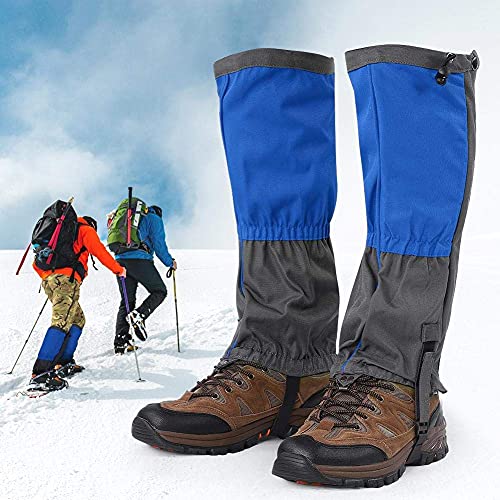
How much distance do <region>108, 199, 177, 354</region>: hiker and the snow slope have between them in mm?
228

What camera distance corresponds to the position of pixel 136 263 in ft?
17.5

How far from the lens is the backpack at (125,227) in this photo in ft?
17.2

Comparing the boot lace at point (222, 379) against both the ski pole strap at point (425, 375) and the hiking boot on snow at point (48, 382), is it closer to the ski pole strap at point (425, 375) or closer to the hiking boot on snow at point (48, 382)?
the ski pole strap at point (425, 375)

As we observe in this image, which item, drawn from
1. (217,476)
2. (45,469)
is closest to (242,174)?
(217,476)

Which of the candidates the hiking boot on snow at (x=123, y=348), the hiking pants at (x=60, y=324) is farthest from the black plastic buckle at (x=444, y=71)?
the hiking boot on snow at (x=123, y=348)

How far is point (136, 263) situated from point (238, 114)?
3303mm

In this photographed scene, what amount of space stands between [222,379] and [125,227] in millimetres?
3255

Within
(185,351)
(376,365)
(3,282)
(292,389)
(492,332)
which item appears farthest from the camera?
(3,282)

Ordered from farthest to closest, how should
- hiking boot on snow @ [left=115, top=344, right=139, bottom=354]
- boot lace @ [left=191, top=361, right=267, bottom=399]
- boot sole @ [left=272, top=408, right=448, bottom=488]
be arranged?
1. hiking boot on snow @ [left=115, top=344, right=139, bottom=354]
2. boot lace @ [left=191, top=361, right=267, bottom=399]
3. boot sole @ [left=272, top=408, right=448, bottom=488]

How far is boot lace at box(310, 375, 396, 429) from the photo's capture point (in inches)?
73.5

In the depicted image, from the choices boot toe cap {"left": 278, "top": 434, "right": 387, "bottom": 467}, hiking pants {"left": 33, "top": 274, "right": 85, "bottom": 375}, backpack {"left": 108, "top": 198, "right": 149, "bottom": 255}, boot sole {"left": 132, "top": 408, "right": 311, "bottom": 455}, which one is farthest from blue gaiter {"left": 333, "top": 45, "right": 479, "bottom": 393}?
backpack {"left": 108, "top": 198, "right": 149, "bottom": 255}

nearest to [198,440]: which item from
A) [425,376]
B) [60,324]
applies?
[425,376]

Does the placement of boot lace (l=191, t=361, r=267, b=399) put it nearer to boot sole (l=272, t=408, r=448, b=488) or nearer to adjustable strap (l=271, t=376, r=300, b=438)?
adjustable strap (l=271, t=376, r=300, b=438)

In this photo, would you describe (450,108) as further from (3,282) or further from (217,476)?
(3,282)
